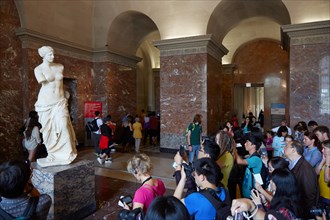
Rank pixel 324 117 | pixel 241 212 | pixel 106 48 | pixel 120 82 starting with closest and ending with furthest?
pixel 241 212 → pixel 324 117 → pixel 106 48 → pixel 120 82

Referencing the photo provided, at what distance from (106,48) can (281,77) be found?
9.72m

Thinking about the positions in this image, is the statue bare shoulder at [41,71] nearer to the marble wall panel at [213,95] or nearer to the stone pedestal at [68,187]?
the stone pedestal at [68,187]

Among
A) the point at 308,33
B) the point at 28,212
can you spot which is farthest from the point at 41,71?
the point at 308,33

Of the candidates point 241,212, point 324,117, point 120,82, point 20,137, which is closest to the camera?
point 241,212

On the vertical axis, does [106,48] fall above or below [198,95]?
above

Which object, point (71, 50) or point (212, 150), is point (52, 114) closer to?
point (212, 150)

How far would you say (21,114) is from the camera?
8.27 metres

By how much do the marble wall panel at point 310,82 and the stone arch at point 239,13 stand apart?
1932 mm

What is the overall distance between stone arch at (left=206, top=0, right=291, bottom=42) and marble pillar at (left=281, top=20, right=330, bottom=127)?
1.52m

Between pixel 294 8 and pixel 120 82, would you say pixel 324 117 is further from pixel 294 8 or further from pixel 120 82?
pixel 120 82

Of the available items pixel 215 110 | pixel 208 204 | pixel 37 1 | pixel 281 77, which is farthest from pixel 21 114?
pixel 281 77

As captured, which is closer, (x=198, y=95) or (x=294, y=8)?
(x=294, y=8)

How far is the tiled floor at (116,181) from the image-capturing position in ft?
13.6

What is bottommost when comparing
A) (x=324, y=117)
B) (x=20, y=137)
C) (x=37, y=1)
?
(x=20, y=137)
